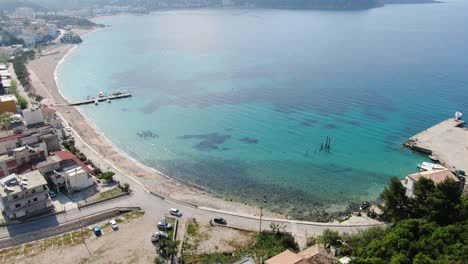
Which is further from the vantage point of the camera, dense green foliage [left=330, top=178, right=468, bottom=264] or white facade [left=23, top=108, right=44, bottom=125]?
white facade [left=23, top=108, right=44, bottom=125]

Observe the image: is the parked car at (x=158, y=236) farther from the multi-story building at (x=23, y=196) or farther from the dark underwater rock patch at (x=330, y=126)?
the dark underwater rock patch at (x=330, y=126)

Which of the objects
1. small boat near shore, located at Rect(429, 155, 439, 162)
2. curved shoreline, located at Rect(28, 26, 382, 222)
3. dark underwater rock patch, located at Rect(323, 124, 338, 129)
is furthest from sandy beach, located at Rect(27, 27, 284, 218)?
dark underwater rock patch, located at Rect(323, 124, 338, 129)

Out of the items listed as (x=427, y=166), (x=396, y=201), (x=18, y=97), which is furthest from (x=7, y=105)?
(x=427, y=166)

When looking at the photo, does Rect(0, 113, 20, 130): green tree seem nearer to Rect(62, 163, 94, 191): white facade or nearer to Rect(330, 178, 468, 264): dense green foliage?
Rect(62, 163, 94, 191): white facade

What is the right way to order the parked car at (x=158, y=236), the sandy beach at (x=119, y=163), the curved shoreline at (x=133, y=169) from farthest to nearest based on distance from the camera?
1. the sandy beach at (x=119, y=163)
2. the curved shoreline at (x=133, y=169)
3. the parked car at (x=158, y=236)

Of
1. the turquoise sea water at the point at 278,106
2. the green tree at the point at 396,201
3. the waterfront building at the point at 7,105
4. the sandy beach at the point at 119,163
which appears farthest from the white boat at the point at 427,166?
the waterfront building at the point at 7,105

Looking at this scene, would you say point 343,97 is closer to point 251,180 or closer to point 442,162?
point 442,162

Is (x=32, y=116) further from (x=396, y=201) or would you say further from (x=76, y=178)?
(x=396, y=201)
